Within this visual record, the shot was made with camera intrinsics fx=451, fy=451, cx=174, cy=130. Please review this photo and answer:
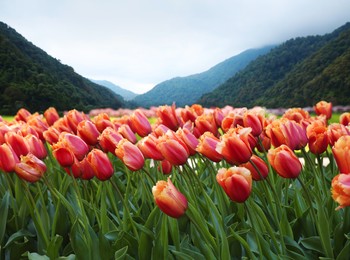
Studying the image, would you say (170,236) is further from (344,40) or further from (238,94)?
(238,94)

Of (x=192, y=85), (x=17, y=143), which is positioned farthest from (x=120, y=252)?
(x=192, y=85)

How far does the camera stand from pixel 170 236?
6.30ft

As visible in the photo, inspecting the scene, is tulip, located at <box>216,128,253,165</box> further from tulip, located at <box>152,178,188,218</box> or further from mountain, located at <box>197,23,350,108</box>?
mountain, located at <box>197,23,350,108</box>

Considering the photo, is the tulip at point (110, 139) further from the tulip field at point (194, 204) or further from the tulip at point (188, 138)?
the tulip at point (188, 138)

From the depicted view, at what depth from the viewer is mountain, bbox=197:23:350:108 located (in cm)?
4291

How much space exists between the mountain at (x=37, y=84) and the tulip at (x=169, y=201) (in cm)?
3607

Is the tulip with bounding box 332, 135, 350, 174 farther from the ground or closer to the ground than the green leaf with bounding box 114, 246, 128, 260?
farther from the ground

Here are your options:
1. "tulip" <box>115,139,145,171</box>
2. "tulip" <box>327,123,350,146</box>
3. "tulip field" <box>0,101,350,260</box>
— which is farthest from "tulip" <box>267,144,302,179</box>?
"tulip" <box>115,139,145,171</box>

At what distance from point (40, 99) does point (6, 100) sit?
3.06m

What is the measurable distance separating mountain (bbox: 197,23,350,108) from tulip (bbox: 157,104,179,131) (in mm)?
38501

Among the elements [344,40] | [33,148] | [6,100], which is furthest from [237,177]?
[344,40]

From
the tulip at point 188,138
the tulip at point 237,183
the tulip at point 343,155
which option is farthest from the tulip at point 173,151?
the tulip at point 343,155

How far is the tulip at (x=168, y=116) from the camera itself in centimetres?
273

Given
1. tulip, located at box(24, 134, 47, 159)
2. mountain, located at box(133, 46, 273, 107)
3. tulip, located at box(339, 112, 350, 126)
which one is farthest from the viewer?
mountain, located at box(133, 46, 273, 107)
